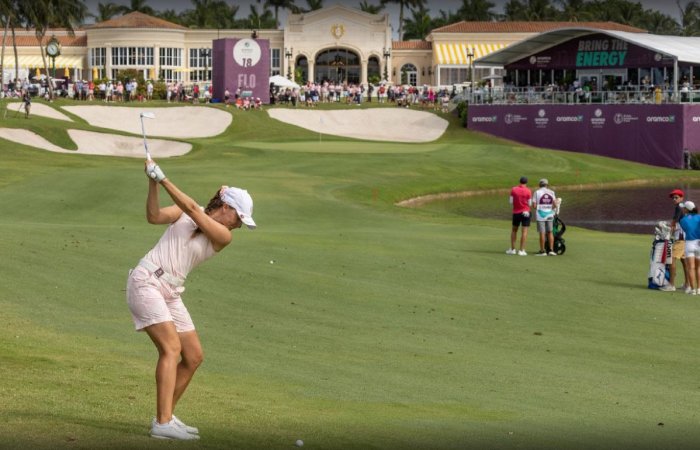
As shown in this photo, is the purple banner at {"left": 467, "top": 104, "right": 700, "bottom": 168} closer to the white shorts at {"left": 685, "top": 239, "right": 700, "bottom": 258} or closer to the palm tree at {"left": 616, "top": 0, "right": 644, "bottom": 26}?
the palm tree at {"left": 616, "top": 0, "right": 644, "bottom": 26}

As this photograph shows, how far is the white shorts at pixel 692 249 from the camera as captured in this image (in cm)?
2442

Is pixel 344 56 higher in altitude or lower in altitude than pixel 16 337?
higher

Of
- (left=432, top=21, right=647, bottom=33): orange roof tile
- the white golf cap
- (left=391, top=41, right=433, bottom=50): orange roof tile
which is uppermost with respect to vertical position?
(left=432, top=21, right=647, bottom=33): orange roof tile

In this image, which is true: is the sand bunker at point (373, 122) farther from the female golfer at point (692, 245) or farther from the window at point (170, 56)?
the female golfer at point (692, 245)

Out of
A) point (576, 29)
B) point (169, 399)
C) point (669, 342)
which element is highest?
point (576, 29)

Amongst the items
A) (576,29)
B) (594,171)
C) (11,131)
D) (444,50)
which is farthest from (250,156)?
(444,50)

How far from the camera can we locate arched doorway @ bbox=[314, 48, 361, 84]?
128 m

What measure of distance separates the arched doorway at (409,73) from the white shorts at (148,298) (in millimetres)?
120554

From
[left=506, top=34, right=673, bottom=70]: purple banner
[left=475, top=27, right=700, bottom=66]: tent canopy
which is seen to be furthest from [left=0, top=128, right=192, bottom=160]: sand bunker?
[left=506, top=34, right=673, bottom=70]: purple banner

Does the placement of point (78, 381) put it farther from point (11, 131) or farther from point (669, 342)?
point (11, 131)

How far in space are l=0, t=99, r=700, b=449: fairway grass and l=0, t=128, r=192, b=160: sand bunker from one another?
26.6 meters

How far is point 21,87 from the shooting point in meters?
96.6

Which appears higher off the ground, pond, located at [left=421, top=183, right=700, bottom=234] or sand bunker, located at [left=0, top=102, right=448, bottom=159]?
sand bunker, located at [left=0, top=102, right=448, bottom=159]

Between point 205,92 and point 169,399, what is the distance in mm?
90564
